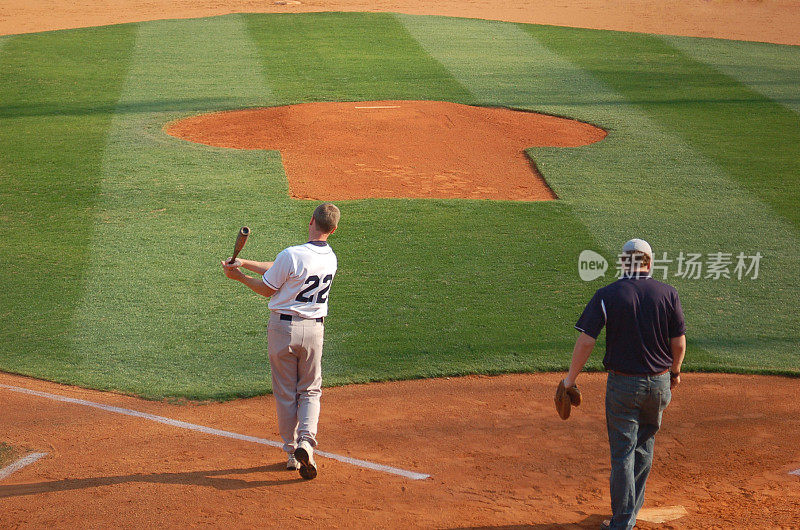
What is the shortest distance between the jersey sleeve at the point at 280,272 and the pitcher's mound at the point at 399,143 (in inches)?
257

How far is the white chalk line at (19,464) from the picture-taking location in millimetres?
5660

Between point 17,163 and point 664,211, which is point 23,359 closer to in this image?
point 17,163

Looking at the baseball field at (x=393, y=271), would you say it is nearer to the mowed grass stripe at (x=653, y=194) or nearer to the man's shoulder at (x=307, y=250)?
the mowed grass stripe at (x=653, y=194)

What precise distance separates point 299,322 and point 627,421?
7.08ft

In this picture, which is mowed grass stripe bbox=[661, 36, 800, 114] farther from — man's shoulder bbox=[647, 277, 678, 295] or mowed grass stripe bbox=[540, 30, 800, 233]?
man's shoulder bbox=[647, 277, 678, 295]

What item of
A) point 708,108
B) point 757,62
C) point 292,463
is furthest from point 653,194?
point 757,62

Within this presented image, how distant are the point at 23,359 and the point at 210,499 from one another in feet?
11.5

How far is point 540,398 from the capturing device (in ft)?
23.7

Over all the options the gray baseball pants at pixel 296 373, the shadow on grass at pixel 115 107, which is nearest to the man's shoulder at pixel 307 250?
the gray baseball pants at pixel 296 373

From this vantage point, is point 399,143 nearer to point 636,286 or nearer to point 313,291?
point 313,291

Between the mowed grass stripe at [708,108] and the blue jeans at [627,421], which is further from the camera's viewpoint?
the mowed grass stripe at [708,108]

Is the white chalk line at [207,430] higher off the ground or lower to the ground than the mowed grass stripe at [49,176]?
higher

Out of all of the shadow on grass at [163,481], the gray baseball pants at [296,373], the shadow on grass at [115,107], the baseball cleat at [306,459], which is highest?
the gray baseball pants at [296,373]
